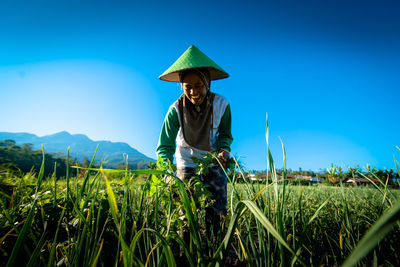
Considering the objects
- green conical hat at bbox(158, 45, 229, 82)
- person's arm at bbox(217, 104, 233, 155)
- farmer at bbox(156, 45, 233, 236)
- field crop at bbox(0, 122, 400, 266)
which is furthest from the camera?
person's arm at bbox(217, 104, 233, 155)

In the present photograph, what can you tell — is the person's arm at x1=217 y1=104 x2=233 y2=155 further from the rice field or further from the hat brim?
the rice field

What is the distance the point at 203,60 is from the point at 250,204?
1.62 m

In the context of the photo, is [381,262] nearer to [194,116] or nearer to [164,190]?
[164,190]

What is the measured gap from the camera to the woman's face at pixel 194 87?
1.74 m

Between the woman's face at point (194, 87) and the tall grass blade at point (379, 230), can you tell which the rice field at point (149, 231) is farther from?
the woman's face at point (194, 87)

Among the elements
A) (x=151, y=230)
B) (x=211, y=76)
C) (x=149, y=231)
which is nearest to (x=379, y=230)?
(x=151, y=230)

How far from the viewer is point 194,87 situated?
5.79 ft

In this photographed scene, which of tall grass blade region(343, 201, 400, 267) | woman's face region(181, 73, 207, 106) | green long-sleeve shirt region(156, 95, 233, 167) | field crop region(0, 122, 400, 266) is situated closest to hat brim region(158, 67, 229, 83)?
green long-sleeve shirt region(156, 95, 233, 167)

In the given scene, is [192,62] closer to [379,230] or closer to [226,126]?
[226,126]

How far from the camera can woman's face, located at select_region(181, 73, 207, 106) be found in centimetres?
174

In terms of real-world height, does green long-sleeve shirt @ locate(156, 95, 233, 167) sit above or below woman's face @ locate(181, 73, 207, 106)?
below

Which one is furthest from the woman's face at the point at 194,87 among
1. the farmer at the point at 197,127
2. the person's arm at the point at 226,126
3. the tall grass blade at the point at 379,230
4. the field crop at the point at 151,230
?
the tall grass blade at the point at 379,230

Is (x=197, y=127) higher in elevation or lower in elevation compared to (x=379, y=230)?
higher

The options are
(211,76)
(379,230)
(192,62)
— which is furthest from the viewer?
(211,76)
